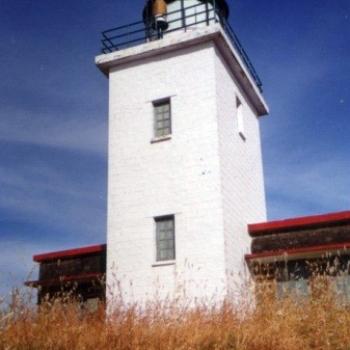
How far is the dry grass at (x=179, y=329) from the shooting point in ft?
19.4

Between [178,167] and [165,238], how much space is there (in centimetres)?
198

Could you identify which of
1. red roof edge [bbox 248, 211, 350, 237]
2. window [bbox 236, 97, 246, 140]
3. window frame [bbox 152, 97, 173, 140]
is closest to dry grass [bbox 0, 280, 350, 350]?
red roof edge [bbox 248, 211, 350, 237]

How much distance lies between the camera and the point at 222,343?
6344 mm

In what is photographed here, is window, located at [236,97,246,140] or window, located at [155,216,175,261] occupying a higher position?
window, located at [236,97,246,140]

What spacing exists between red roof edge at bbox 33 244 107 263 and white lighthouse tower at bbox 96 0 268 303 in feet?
4.97

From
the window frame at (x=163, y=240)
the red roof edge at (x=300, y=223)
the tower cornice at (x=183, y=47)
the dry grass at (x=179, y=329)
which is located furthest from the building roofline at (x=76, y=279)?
the dry grass at (x=179, y=329)

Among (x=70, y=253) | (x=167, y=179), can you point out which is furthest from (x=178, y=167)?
(x=70, y=253)

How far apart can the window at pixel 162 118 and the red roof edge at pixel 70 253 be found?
383 cm

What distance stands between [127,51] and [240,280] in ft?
25.3

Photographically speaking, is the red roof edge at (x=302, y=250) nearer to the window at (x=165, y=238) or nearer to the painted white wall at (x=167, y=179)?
the painted white wall at (x=167, y=179)

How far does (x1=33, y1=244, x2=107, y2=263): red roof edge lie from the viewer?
15.1m

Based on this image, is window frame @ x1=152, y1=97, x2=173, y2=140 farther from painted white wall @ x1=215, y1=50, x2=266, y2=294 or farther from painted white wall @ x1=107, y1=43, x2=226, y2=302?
painted white wall @ x1=215, y1=50, x2=266, y2=294

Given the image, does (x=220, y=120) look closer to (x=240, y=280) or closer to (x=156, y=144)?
(x=156, y=144)

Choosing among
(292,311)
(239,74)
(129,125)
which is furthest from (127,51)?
(292,311)
